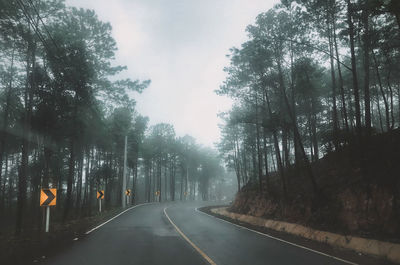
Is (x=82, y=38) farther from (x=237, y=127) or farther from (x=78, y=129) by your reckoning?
(x=237, y=127)

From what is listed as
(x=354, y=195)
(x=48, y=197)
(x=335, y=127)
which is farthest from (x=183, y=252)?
(x=335, y=127)

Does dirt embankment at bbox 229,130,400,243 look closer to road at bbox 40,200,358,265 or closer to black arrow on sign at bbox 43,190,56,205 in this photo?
road at bbox 40,200,358,265

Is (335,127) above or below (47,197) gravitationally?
above

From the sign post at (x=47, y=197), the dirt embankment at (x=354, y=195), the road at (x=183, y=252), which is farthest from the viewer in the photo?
the sign post at (x=47, y=197)

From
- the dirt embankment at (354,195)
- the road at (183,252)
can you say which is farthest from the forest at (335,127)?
the road at (183,252)

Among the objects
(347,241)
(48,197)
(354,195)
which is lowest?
(347,241)

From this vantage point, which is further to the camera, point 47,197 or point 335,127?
A: point 335,127

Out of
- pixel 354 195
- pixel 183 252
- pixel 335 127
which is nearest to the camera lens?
pixel 183 252

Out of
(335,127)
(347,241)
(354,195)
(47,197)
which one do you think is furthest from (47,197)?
(335,127)

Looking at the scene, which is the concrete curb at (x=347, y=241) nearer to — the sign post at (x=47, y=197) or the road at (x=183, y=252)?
the road at (x=183, y=252)

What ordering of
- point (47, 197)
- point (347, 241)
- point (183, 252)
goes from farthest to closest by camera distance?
point (47, 197)
point (347, 241)
point (183, 252)

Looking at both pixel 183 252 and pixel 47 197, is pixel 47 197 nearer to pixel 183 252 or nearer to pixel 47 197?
pixel 47 197

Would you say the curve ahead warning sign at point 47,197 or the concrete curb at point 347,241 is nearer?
the concrete curb at point 347,241

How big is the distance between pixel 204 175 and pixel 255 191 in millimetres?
56179
